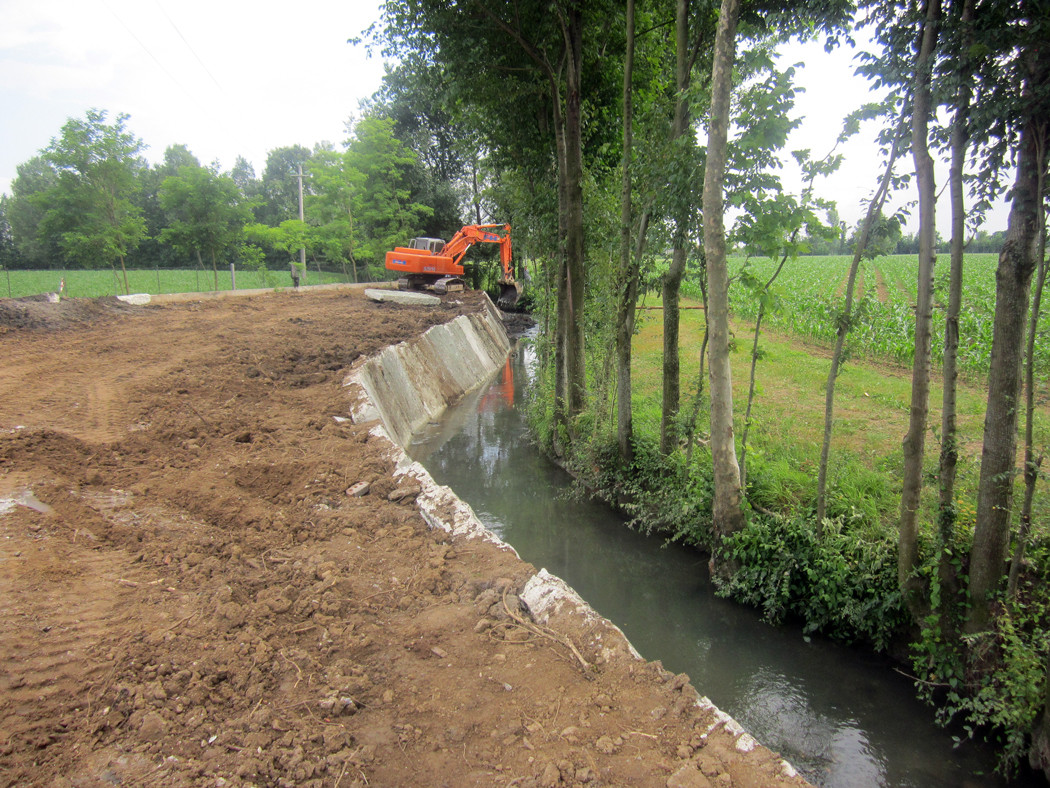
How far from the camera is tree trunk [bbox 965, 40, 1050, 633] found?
4.00 metres

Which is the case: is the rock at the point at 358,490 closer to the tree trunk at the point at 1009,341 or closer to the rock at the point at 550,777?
the rock at the point at 550,777

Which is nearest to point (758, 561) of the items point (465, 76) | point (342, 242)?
point (465, 76)

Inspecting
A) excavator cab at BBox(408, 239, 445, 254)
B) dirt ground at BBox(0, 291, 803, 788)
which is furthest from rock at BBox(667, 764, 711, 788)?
excavator cab at BBox(408, 239, 445, 254)

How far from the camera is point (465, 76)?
10.7 meters

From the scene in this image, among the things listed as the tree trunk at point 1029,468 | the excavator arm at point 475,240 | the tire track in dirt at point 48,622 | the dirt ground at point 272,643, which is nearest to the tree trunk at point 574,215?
the dirt ground at point 272,643

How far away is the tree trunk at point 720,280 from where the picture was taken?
572 centimetres

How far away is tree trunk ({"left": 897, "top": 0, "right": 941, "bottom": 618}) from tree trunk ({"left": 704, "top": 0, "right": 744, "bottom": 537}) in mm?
1553

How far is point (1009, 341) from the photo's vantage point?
4.26 meters

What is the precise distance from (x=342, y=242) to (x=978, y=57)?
94.4ft

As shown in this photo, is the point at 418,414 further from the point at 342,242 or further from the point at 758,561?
the point at 342,242

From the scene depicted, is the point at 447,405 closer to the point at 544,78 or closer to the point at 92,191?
the point at 544,78

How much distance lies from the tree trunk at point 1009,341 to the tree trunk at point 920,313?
47cm

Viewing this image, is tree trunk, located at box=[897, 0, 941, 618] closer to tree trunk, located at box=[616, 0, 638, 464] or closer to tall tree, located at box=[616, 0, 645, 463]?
tall tree, located at box=[616, 0, 645, 463]

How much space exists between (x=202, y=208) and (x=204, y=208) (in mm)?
70
